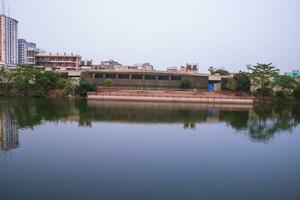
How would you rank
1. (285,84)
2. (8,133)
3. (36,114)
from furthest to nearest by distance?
1. (285,84)
2. (36,114)
3. (8,133)

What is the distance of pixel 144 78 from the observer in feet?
142

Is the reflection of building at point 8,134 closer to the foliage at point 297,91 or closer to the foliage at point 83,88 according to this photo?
the foliage at point 83,88

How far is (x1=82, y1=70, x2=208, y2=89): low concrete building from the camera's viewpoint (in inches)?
1683

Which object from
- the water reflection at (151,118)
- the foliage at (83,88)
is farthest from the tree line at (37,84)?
the water reflection at (151,118)

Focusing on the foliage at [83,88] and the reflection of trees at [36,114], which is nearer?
the reflection of trees at [36,114]

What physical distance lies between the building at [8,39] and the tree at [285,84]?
52.9 meters

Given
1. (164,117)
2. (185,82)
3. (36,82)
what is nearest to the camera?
(164,117)

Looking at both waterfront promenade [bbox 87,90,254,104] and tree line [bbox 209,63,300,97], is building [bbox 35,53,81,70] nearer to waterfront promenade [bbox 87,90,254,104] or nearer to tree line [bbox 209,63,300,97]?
waterfront promenade [bbox 87,90,254,104]

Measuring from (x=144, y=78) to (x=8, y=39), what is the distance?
41408mm

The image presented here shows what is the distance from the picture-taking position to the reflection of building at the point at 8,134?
46.1 ft

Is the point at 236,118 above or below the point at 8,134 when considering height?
above

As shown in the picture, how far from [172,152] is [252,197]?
5.49 meters

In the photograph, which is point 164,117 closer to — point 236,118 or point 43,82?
point 236,118

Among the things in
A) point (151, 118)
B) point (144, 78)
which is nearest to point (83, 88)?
point (144, 78)
